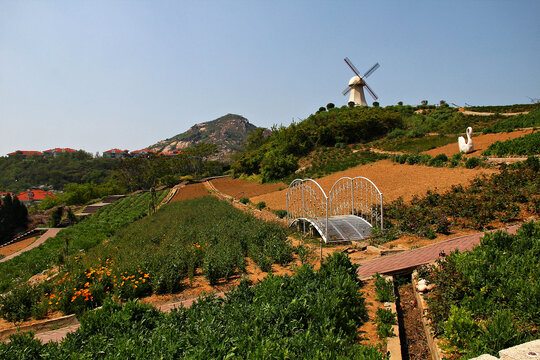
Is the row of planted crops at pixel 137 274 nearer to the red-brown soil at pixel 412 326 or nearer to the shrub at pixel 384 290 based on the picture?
the shrub at pixel 384 290

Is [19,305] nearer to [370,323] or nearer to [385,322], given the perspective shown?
[370,323]

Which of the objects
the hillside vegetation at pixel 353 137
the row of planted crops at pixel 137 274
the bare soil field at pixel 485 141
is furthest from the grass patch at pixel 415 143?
the row of planted crops at pixel 137 274

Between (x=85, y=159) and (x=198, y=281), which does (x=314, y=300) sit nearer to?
(x=198, y=281)

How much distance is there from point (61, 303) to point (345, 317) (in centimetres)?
542

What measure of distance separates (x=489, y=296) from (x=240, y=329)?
3.07 metres

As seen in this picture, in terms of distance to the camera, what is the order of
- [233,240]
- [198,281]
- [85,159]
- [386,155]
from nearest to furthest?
[198,281] < [233,240] < [386,155] < [85,159]

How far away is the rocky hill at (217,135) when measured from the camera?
167 m

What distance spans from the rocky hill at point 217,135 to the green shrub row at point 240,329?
153m

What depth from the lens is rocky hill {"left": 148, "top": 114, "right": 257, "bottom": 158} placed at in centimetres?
16712

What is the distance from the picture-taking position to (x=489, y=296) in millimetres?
3641

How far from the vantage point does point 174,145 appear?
580 ft

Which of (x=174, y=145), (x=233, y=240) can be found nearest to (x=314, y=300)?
(x=233, y=240)

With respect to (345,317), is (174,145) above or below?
above

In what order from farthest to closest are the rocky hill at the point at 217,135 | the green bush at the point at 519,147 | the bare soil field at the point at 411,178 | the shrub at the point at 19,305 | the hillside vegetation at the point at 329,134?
the rocky hill at the point at 217,135 < the hillside vegetation at the point at 329,134 < the green bush at the point at 519,147 < the bare soil field at the point at 411,178 < the shrub at the point at 19,305
